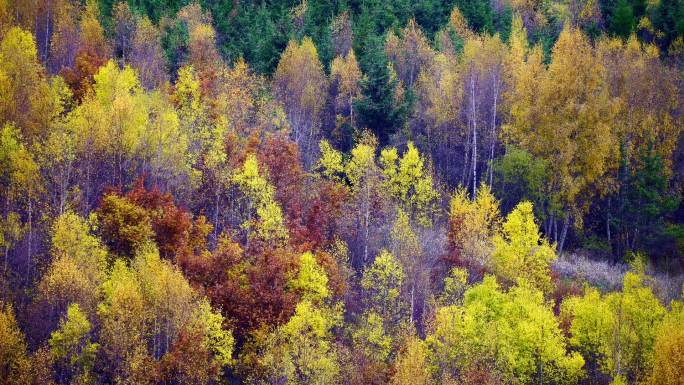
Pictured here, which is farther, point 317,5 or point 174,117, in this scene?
point 317,5

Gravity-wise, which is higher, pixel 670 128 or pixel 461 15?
pixel 461 15

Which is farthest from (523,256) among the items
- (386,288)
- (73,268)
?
(73,268)

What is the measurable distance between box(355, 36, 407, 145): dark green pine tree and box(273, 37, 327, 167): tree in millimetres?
4512

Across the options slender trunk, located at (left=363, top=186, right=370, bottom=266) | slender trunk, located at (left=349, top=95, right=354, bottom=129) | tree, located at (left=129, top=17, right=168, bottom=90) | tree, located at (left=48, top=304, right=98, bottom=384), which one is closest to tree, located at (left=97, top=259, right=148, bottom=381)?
tree, located at (left=48, top=304, right=98, bottom=384)

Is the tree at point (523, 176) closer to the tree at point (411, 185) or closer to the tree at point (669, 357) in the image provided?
the tree at point (411, 185)

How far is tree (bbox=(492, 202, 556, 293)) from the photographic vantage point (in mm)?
43531

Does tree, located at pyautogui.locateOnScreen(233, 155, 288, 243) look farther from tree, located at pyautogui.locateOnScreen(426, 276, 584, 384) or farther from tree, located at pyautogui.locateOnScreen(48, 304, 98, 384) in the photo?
tree, located at pyautogui.locateOnScreen(426, 276, 584, 384)

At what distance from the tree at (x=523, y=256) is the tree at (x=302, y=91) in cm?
1836

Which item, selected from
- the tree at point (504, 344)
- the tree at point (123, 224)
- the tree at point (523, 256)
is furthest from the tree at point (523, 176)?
the tree at point (123, 224)

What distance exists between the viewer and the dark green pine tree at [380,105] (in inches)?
Answer: 2282

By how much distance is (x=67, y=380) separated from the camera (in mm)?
38281

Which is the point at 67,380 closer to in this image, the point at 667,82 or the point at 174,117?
the point at 174,117

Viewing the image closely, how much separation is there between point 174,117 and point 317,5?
36540mm

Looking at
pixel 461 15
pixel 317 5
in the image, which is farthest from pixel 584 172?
pixel 317 5
